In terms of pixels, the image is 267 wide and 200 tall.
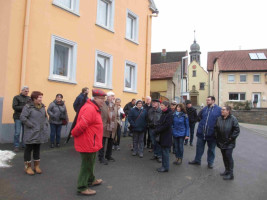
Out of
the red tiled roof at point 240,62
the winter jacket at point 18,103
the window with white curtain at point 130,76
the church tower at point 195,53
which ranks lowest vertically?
the winter jacket at point 18,103

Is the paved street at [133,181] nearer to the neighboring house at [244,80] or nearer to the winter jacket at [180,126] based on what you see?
the winter jacket at [180,126]

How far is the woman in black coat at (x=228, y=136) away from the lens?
5.41 m

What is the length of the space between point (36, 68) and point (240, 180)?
7386mm

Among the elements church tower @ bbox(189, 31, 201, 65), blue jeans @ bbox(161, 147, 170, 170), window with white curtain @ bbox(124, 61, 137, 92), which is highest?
church tower @ bbox(189, 31, 201, 65)

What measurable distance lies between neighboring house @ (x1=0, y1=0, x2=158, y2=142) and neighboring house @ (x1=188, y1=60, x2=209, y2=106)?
40.7 m

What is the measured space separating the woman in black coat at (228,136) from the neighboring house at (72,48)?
6394 mm

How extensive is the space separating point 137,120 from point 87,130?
3320mm

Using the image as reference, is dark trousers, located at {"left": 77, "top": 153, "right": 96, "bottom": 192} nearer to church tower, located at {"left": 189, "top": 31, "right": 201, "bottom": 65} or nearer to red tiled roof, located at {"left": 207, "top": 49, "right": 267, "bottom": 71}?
red tiled roof, located at {"left": 207, "top": 49, "right": 267, "bottom": 71}

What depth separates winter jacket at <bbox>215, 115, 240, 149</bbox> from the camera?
540 centimetres

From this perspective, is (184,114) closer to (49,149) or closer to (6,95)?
(49,149)

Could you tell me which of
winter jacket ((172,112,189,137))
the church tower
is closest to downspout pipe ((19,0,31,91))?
winter jacket ((172,112,189,137))

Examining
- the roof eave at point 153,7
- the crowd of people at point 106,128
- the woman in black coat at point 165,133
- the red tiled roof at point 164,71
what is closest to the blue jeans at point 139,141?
the crowd of people at point 106,128

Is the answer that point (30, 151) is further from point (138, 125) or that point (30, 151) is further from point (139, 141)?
point (139, 141)

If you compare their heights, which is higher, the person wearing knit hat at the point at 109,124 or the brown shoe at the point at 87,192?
the person wearing knit hat at the point at 109,124
